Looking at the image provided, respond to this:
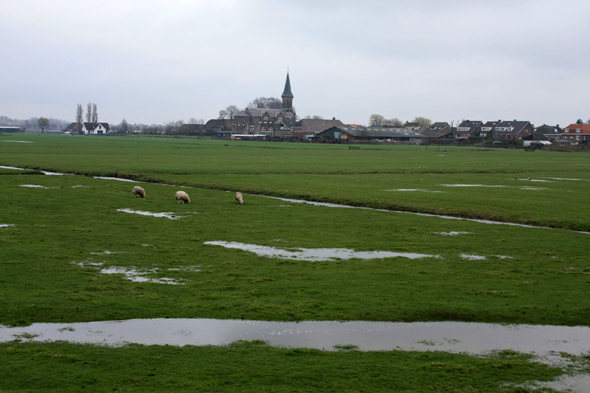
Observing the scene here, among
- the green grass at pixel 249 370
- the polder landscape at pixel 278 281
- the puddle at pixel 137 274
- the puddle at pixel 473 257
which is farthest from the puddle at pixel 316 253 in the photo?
the green grass at pixel 249 370

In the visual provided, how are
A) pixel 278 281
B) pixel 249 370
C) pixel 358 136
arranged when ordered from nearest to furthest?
1. pixel 249 370
2. pixel 278 281
3. pixel 358 136

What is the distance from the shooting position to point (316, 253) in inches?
729

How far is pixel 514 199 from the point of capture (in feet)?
112

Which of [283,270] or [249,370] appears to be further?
[283,270]

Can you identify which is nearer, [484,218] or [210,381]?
[210,381]

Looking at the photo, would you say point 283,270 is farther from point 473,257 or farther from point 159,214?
point 159,214

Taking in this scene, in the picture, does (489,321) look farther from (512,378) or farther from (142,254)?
(142,254)

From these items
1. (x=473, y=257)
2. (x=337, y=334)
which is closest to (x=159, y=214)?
(x=473, y=257)

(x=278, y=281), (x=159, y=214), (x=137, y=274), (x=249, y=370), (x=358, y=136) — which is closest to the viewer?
(x=249, y=370)

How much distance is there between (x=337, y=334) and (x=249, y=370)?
8.42 feet

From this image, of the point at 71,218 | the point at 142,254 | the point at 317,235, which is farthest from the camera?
the point at 71,218

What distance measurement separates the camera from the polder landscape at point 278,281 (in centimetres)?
930

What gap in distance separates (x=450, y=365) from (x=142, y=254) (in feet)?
35.8

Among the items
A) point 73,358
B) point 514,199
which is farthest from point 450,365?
point 514,199
